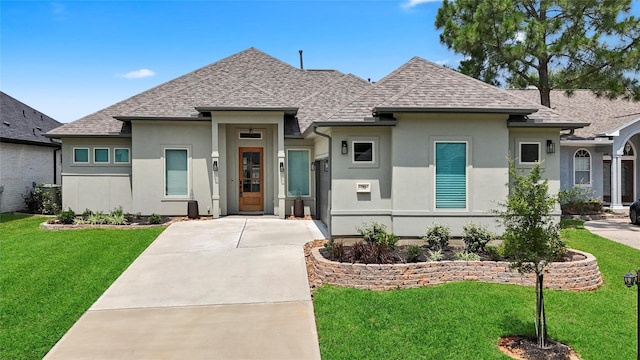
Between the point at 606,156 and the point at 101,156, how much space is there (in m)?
20.1

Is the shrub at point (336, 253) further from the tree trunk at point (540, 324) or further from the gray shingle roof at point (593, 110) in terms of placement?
the gray shingle roof at point (593, 110)

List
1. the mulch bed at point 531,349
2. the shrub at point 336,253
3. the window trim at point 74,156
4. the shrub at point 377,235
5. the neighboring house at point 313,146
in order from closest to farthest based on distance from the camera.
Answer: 1. the mulch bed at point 531,349
2. the shrub at point 336,253
3. the shrub at point 377,235
4. the neighboring house at point 313,146
5. the window trim at point 74,156

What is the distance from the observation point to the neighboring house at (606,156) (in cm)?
1642

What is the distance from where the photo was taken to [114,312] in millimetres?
6008

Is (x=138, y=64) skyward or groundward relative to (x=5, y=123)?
skyward

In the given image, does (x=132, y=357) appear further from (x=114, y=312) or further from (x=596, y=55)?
(x=596, y=55)

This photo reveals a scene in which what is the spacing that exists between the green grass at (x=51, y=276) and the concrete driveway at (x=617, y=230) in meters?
12.5

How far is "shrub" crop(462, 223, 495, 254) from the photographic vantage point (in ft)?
27.7

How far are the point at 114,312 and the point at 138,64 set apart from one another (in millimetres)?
11691

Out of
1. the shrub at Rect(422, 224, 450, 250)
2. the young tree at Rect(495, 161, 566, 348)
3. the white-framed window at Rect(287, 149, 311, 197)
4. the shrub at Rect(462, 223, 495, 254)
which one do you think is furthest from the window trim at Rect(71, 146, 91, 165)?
the young tree at Rect(495, 161, 566, 348)

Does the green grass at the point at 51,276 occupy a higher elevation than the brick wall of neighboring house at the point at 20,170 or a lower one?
lower

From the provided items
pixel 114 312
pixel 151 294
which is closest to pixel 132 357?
pixel 114 312

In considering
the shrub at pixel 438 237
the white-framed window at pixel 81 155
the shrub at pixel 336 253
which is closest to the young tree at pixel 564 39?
the shrub at pixel 438 237

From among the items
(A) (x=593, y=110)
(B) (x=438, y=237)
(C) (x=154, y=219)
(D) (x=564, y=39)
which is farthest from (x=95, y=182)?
(A) (x=593, y=110)
